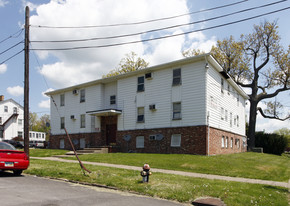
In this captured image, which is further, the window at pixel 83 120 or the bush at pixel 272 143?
the bush at pixel 272 143

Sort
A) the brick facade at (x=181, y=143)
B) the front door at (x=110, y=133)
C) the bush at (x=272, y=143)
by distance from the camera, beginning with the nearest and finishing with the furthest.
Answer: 1. the brick facade at (x=181, y=143)
2. the front door at (x=110, y=133)
3. the bush at (x=272, y=143)

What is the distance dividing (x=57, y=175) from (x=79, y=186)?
7.75 feet

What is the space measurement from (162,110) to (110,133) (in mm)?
7016

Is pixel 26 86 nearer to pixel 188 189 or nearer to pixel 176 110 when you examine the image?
pixel 188 189

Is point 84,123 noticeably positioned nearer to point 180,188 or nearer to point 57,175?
point 57,175

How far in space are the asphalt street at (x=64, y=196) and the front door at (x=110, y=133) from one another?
58.2 ft

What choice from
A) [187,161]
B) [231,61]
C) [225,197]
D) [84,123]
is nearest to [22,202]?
[225,197]

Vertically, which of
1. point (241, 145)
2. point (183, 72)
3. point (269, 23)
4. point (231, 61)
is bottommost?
point (241, 145)

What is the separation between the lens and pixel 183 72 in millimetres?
22562

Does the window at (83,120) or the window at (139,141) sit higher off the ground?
the window at (83,120)

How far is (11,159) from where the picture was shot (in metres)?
11.6

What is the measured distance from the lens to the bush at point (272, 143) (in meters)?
37.7

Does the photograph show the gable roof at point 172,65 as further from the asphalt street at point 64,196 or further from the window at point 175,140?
the asphalt street at point 64,196

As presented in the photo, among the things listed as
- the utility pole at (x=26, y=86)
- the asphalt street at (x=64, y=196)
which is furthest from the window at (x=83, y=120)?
the asphalt street at (x=64, y=196)
